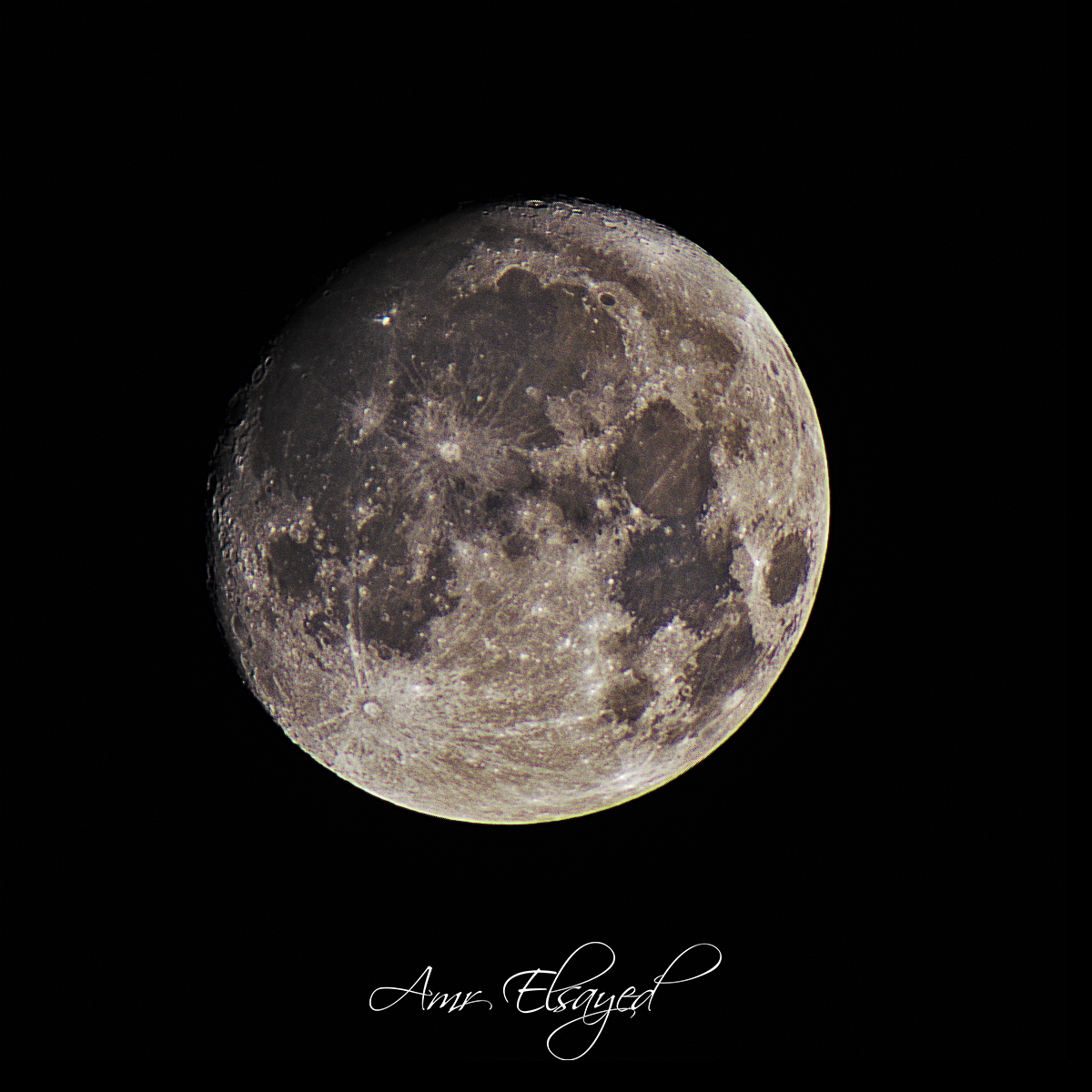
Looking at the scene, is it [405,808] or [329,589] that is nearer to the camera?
[329,589]

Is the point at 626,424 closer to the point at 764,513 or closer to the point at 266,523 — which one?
the point at 764,513

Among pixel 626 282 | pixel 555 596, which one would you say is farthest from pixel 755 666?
pixel 626 282

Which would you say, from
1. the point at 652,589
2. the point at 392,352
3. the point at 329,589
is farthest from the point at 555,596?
the point at 392,352

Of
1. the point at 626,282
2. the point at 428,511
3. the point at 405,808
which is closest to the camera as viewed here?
the point at 428,511

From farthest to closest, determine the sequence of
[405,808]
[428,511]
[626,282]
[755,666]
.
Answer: [405,808] → [755,666] → [626,282] → [428,511]

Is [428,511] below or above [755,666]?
above

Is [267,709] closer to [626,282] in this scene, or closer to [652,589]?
[652,589]

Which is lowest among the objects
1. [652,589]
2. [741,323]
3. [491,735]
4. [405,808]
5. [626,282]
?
[405,808]
